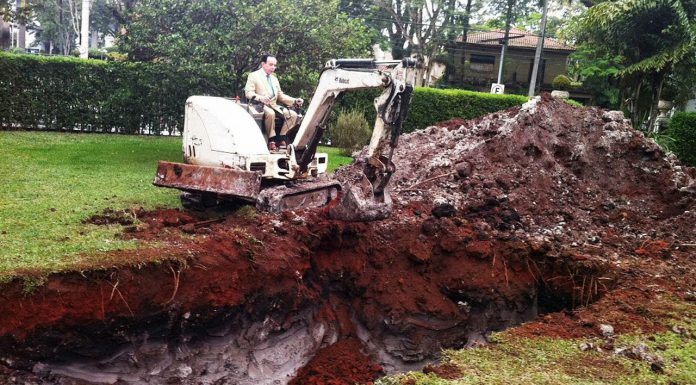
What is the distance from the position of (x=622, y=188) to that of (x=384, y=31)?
2954 centimetres

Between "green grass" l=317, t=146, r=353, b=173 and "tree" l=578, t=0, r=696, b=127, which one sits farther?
"tree" l=578, t=0, r=696, b=127

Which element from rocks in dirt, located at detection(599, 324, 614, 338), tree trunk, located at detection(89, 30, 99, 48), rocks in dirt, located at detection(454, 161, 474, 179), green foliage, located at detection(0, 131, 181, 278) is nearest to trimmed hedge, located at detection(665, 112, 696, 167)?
rocks in dirt, located at detection(454, 161, 474, 179)

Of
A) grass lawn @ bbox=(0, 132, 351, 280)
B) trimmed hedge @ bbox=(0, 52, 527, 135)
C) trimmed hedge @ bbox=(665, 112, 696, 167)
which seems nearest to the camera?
grass lawn @ bbox=(0, 132, 351, 280)

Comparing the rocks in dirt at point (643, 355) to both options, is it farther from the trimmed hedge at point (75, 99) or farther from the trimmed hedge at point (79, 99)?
the trimmed hedge at point (75, 99)

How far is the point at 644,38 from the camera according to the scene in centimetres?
1641

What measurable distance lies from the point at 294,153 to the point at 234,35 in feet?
16.3

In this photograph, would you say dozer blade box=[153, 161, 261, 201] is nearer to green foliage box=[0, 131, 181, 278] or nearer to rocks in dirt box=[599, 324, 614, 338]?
green foliage box=[0, 131, 181, 278]

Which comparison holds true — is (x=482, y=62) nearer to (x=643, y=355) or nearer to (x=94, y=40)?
(x=643, y=355)

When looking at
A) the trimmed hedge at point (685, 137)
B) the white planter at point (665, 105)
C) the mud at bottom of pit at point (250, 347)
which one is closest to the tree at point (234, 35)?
the mud at bottom of pit at point (250, 347)

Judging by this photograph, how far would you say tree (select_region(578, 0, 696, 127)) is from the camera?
50.9ft

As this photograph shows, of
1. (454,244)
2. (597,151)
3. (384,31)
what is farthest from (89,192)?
(384,31)

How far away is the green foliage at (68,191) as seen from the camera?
6.20m

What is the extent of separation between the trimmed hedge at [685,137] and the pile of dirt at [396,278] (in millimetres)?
A: 6818

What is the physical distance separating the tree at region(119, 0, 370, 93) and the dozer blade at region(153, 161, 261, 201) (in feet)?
13.4
